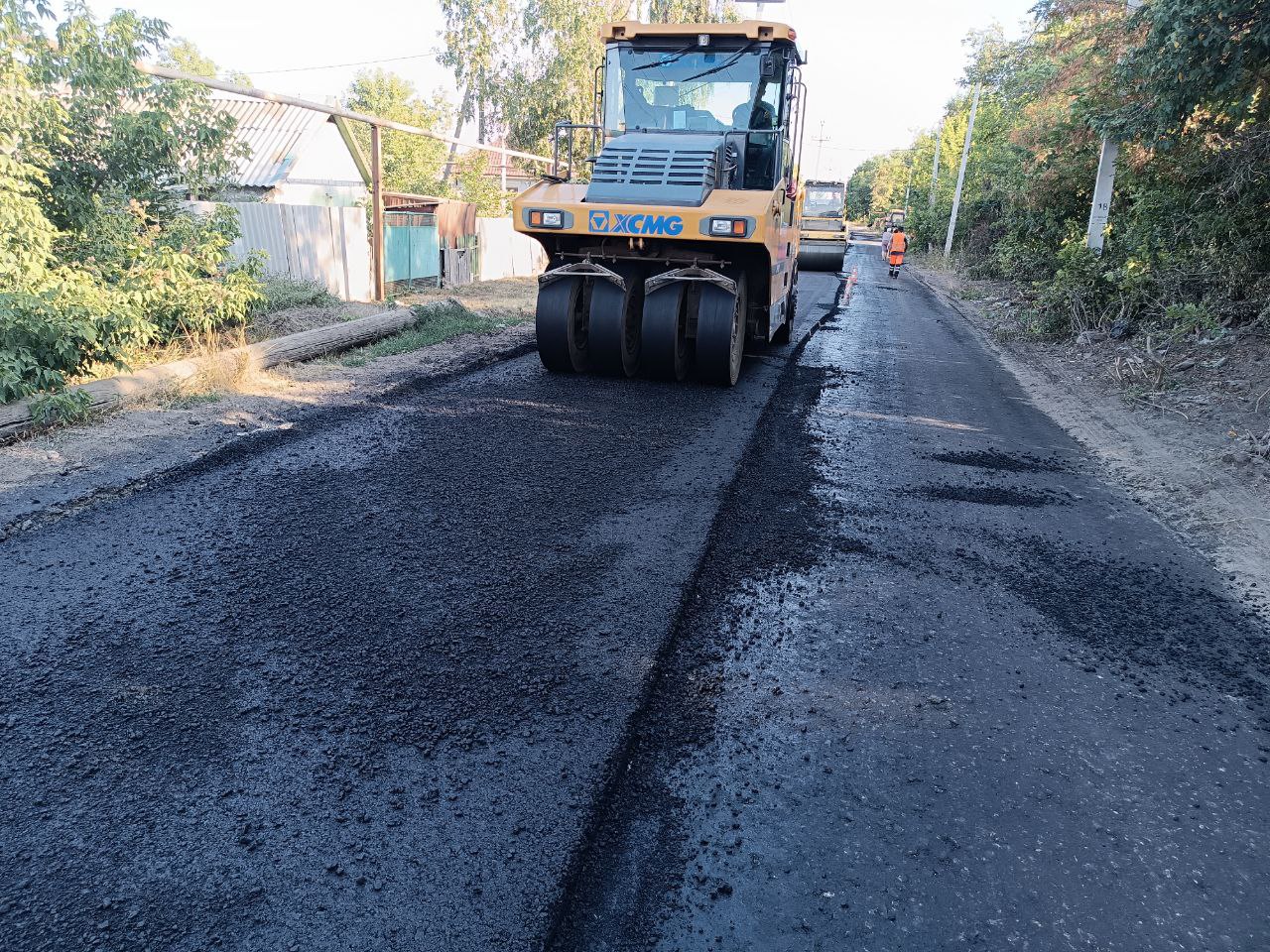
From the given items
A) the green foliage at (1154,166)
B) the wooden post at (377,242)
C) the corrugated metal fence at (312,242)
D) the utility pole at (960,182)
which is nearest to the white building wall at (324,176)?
the corrugated metal fence at (312,242)

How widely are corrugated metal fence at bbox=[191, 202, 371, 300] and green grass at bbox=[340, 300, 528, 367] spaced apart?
155 cm

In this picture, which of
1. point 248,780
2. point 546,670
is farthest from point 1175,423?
point 248,780

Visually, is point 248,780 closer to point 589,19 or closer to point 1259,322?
point 1259,322

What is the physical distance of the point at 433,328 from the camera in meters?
11.2

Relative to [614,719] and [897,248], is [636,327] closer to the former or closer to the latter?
[614,719]

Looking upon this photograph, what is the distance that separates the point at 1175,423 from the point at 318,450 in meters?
7.43

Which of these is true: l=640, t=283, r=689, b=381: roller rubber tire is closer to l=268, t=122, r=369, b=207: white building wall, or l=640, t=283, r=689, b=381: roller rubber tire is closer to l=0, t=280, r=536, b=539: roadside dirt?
l=0, t=280, r=536, b=539: roadside dirt

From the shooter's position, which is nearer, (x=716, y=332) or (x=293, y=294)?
(x=716, y=332)

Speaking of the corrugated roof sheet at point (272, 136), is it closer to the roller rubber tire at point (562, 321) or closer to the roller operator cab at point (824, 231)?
the roller operator cab at point (824, 231)

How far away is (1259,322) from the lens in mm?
9336

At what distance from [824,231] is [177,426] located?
21.9m

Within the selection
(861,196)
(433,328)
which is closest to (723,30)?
(433,328)

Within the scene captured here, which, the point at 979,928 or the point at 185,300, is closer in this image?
the point at 979,928

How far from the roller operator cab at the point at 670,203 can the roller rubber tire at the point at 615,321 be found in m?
0.01
